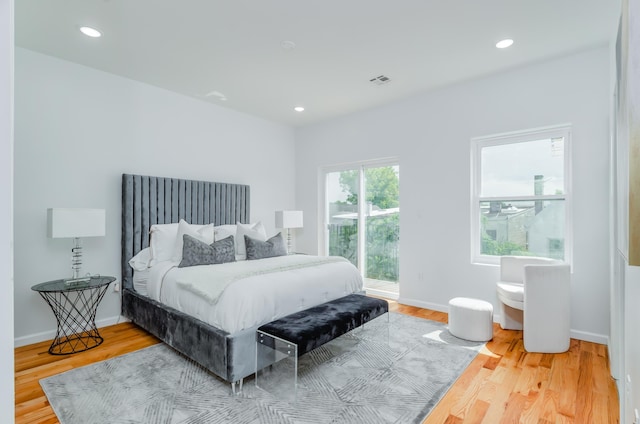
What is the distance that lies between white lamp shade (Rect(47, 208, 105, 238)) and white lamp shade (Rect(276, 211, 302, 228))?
236 centimetres

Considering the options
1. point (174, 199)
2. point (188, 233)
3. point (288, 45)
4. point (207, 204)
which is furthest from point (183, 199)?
point (288, 45)

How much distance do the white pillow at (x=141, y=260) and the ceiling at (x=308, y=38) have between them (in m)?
2.05

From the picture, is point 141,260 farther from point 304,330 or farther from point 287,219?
point 304,330

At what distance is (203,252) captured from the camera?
10.9 feet

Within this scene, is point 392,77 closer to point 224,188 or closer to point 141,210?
point 224,188

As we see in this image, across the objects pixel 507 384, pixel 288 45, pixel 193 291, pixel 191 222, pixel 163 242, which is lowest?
pixel 507 384

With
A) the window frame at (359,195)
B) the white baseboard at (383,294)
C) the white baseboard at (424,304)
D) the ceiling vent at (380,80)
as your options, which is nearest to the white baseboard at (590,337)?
the white baseboard at (424,304)

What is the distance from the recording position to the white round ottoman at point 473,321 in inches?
121

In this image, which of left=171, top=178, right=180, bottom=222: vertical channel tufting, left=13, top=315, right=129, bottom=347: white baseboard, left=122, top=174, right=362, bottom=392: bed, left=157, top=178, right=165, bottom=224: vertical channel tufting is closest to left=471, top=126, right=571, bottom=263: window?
left=122, top=174, right=362, bottom=392: bed

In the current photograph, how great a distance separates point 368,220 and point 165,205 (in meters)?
2.94

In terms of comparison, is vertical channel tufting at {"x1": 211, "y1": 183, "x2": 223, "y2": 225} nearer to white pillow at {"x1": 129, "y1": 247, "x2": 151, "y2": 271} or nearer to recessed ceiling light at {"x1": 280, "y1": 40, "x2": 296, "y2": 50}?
white pillow at {"x1": 129, "y1": 247, "x2": 151, "y2": 271}

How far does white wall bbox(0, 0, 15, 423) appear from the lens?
940 millimetres

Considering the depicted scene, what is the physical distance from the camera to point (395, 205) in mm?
4629

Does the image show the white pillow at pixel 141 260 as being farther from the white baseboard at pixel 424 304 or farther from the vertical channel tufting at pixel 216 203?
the white baseboard at pixel 424 304
